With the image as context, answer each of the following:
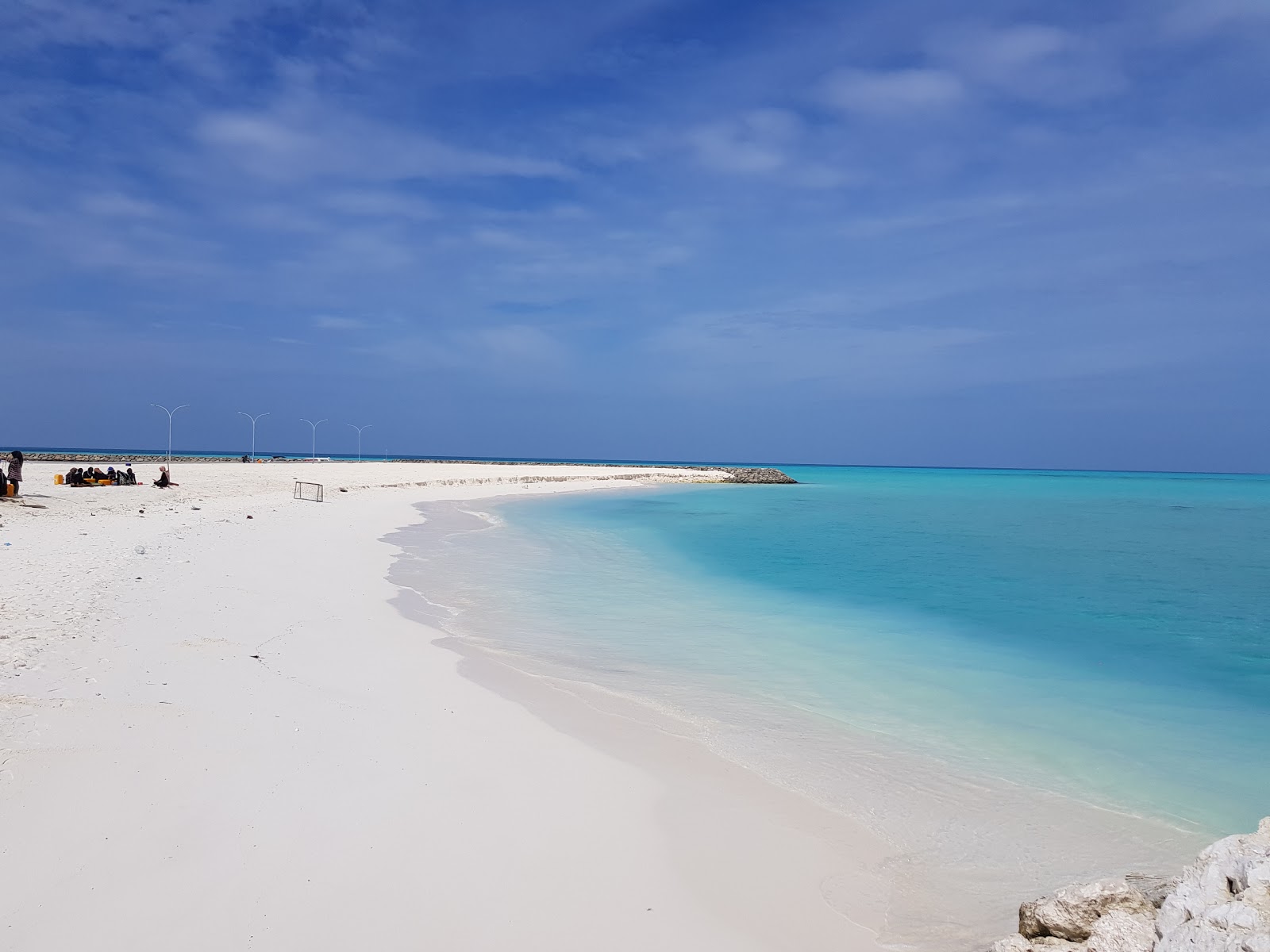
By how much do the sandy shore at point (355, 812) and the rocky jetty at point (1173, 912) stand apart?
0.98m

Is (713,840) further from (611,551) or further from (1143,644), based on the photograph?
(611,551)

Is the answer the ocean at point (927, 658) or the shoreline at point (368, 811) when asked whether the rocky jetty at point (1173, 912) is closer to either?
the shoreline at point (368, 811)

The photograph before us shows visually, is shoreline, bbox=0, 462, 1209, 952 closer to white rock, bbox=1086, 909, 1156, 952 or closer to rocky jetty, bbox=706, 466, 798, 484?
white rock, bbox=1086, 909, 1156, 952

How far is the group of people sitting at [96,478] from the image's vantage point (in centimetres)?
2672

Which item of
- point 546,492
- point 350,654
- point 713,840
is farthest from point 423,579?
point 546,492

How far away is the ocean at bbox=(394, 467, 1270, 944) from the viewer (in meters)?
6.18

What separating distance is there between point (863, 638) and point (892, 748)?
5167 millimetres

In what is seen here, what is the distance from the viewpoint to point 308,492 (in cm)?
3425

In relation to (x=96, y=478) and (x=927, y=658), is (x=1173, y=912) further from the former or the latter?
(x=96, y=478)

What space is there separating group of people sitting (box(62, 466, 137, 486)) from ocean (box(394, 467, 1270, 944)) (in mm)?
14415

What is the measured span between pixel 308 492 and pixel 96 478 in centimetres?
828

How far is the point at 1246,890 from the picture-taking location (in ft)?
9.26

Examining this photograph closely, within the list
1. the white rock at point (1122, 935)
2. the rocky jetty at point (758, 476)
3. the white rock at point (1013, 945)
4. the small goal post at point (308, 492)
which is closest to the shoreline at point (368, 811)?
the white rock at point (1013, 945)

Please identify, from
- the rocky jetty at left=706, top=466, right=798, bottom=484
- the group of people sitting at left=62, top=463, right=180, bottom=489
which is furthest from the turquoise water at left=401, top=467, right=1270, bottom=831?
the rocky jetty at left=706, top=466, right=798, bottom=484
